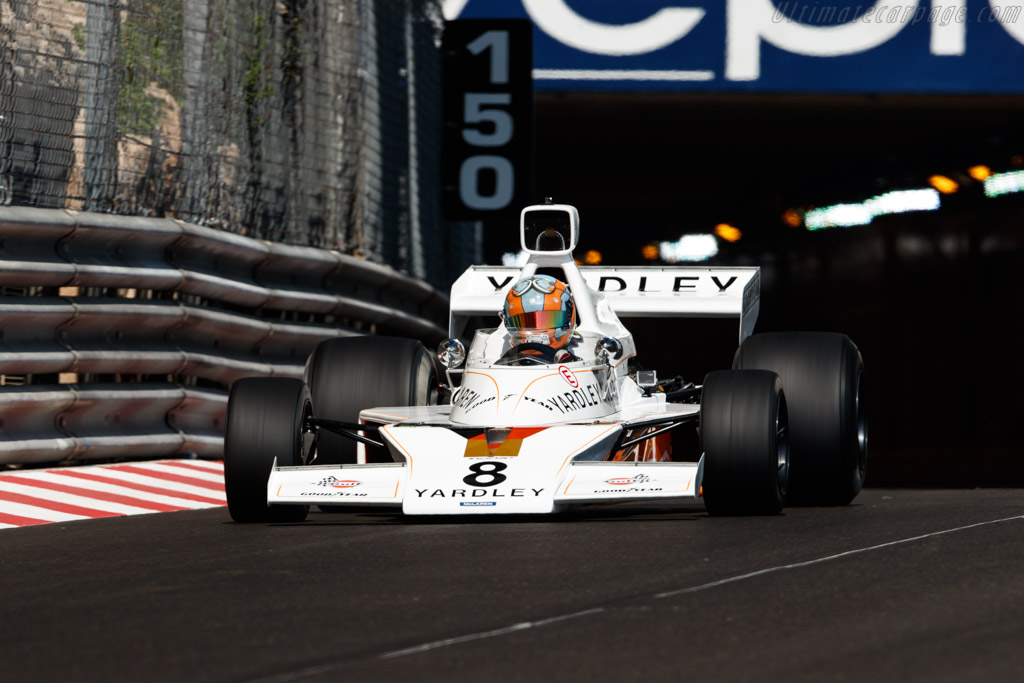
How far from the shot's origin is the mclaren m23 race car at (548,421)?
7695 millimetres

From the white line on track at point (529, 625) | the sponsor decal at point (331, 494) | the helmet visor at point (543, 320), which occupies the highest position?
the helmet visor at point (543, 320)

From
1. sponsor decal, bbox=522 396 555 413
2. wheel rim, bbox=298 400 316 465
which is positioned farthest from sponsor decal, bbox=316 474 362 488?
sponsor decal, bbox=522 396 555 413

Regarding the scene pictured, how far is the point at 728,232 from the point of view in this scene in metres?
26.7

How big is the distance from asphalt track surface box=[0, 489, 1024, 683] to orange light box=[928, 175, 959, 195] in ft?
53.0

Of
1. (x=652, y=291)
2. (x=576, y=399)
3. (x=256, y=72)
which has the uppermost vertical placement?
(x=256, y=72)

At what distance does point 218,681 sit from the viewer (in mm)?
4094

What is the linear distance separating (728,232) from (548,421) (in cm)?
1881

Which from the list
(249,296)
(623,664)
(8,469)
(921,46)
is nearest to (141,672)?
(623,664)

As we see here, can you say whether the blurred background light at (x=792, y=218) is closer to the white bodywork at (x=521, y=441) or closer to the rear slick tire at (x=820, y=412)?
the white bodywork at (x=521, y=441)

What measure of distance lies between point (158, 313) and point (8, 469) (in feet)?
4.44

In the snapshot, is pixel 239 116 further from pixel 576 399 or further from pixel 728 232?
pixel 728 232

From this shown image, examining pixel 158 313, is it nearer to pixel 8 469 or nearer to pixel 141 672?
pixel 8 469

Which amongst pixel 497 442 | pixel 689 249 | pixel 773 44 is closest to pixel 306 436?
pixel 497 442

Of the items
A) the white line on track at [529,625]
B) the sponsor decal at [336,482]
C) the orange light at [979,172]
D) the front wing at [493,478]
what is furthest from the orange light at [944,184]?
the white line on track at [529,625]
